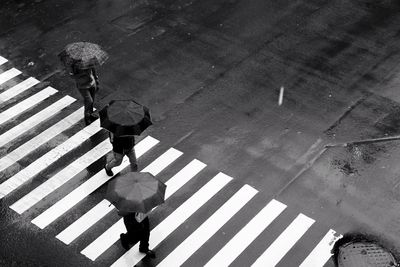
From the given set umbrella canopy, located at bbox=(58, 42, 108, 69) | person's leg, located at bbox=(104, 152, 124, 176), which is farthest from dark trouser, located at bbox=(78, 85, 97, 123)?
person's leg, located at bbox=(104, 152, 124, 176)

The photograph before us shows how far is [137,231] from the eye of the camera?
10.8m

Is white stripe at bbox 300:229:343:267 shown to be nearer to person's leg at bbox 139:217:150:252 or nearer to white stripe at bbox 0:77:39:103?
person's leg at bbox 139:217:150:252

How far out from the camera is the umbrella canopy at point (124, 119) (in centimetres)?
1145

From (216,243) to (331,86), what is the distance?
6.54 m

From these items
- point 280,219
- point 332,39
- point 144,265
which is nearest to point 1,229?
point 144,265

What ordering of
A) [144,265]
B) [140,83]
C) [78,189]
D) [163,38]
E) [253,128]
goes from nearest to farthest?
[144,265], [78,189], [253,128], [140,83], [163,38]

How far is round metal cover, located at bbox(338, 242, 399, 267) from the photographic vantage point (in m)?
11.4

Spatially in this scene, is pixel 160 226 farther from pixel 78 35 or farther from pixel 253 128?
pixel 78 35

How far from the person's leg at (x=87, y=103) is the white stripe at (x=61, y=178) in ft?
2.86

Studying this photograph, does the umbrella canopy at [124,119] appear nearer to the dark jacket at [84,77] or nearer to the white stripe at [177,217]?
the dark jacket at [84,77]

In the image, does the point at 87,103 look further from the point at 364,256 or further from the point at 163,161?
the point at 364,256

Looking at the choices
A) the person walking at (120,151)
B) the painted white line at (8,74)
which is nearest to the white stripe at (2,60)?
the painted white line at (8,74)

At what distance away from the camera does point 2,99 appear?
1555 cm

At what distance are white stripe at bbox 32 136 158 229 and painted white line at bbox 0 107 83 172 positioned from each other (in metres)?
1.87
